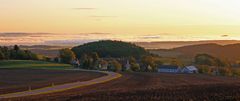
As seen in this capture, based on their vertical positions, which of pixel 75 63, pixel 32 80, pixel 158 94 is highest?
pixel 75 63

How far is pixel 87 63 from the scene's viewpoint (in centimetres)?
11525

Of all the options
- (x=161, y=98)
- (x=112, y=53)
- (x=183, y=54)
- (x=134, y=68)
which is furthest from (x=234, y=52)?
(x=161, y=98)

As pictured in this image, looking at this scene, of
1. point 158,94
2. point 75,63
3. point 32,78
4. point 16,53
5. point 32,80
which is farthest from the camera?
point 16,53

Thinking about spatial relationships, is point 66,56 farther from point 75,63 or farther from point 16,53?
point 16,53

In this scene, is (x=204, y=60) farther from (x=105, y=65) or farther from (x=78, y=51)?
(x=78, y=51)

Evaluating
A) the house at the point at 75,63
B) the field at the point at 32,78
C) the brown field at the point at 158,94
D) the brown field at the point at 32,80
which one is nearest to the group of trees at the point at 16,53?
the house at the point at 75,63

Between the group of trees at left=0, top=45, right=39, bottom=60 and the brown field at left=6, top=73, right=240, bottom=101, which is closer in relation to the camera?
the brown field at left=6, top=73, right=240, bottom=101

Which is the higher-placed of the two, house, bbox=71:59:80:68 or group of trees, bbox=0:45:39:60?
group of trees, bbox=0:45:39:60

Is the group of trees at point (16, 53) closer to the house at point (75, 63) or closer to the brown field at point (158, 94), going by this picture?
the house at point (75, 63)

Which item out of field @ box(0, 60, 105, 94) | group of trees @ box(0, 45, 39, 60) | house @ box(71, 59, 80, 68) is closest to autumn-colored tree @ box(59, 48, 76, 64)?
house @ box(71, 59, 80, 68)

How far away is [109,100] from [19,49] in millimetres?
113542


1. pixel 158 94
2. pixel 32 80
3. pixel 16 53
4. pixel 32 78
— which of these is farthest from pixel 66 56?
pixel 158 94

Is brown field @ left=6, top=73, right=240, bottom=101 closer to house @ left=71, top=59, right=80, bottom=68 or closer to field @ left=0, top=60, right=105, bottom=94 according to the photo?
field @ left=0, top=60, right=105, bottom=94

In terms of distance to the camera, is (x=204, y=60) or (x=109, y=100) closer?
(x=109, y=100)
